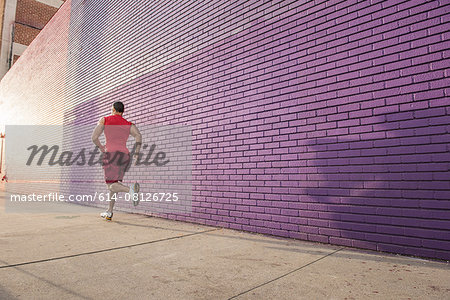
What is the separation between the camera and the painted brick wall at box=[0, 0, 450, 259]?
2.83 m

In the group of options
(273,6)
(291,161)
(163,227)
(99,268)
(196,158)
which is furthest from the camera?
(196,158)

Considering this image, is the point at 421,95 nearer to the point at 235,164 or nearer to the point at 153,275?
the point at 235,164

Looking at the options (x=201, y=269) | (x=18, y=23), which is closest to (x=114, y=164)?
(x=201, y=269)

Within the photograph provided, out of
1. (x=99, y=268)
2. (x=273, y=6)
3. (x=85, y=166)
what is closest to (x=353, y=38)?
(x=273, y=6)

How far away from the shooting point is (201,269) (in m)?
2.49

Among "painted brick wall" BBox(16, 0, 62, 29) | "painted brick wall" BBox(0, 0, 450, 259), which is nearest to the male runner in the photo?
"painted brick wall" BBox(0, 0, 450, 259)

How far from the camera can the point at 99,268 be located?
2.52 m

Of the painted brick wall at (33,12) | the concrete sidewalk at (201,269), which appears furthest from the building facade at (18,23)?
the concrete sidewalk at (201,269)

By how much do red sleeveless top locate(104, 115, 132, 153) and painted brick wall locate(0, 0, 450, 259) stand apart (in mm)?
936

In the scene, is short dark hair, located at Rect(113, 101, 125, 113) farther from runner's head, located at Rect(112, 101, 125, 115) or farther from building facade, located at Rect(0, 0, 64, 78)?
building facade, located at Rect(0, 0, 64, 78)

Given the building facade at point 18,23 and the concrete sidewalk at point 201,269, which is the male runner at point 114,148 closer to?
the concrete sidewalk at point 201,269

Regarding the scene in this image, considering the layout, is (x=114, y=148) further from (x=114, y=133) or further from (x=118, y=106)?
(x=118, y=106)

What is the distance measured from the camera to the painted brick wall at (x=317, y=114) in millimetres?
2832

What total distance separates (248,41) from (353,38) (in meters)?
1.55
